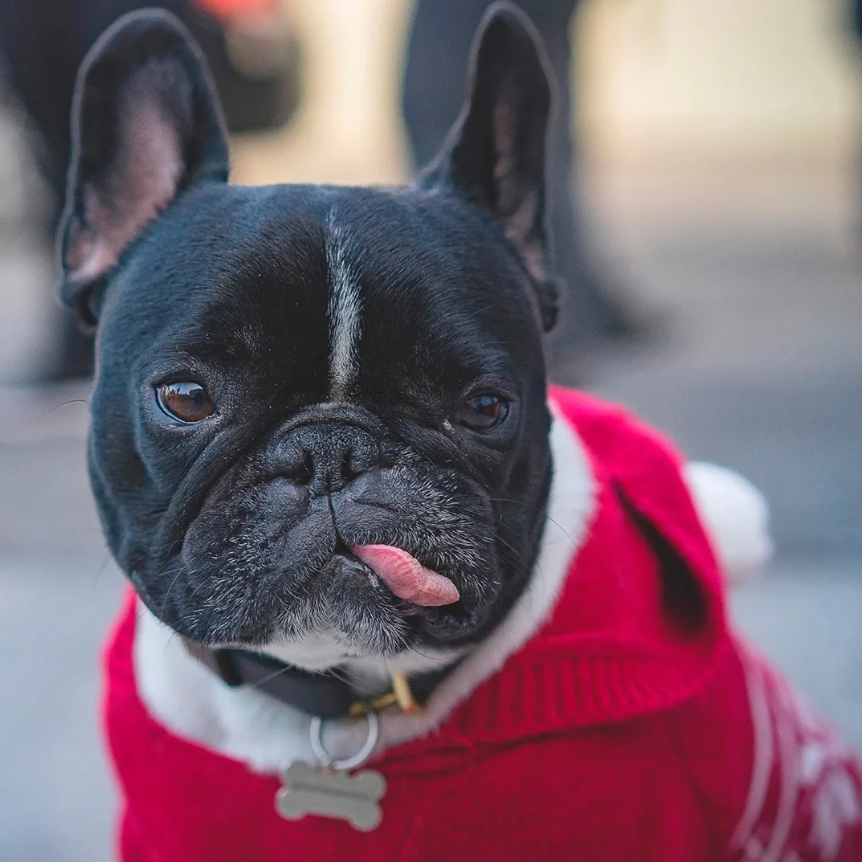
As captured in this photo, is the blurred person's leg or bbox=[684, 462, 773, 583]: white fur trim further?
the blurred person's leg

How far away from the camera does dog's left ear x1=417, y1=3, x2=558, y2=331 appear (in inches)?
64.4

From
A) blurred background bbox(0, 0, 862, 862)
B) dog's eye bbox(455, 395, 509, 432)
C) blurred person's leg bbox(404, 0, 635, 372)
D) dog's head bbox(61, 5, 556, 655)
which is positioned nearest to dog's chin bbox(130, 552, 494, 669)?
dog's head bbox(61, 5, 556, 655)

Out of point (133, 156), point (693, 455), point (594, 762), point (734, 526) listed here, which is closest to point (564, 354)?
point (693, 455)

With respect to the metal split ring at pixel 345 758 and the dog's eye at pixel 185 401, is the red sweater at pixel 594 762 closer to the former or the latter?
the metal split ring at pixel 345 758

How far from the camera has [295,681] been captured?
1547 millimetres

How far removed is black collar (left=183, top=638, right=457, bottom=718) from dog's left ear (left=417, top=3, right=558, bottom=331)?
58 cm

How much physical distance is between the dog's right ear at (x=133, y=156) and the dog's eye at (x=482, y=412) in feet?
1.82

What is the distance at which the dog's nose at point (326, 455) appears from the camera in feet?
4.42

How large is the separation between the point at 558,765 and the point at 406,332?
1.94 feet

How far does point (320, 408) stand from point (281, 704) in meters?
0.45

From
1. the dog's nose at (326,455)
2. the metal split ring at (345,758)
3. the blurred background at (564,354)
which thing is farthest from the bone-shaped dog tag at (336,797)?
the blurred background at (564,354)

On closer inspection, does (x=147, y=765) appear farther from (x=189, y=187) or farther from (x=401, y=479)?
(x=189, y=187)

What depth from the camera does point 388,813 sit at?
1.51 meters

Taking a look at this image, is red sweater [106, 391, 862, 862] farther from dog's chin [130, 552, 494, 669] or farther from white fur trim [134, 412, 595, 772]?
dog's chin [130, 552, 494, 669]
